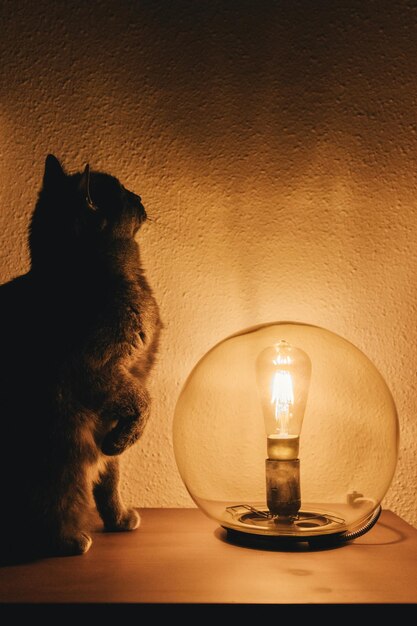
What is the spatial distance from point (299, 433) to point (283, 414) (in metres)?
0.04

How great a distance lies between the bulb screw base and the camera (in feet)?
2.40

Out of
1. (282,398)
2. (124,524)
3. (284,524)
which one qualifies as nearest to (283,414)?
(282,398)

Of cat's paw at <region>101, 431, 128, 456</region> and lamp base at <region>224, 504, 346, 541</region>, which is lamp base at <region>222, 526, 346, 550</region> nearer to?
lamp base at <region>224, 504, 346, 541</region>

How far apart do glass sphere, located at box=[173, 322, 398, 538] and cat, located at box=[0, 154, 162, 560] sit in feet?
0.34

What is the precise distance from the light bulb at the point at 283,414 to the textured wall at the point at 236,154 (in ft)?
0.71

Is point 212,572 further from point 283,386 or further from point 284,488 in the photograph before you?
point 283,386

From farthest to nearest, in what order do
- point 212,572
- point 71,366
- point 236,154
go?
point 236,154
point 71,366
point 212,572

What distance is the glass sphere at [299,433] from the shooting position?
0.74 meters

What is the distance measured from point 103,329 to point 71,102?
52 cm

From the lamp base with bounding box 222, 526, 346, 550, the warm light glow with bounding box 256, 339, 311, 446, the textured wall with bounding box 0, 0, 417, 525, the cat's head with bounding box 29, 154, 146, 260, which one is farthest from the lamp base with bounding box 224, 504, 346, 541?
the cat's head with bounding box 29, 154, 146, 260

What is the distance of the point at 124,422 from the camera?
74 centimetres

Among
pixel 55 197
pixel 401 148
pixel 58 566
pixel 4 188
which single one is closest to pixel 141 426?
pixel 58 566

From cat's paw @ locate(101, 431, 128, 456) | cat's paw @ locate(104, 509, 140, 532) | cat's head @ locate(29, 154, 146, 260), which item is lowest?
cat's paw @ locate(104, 509, 140, 532)
